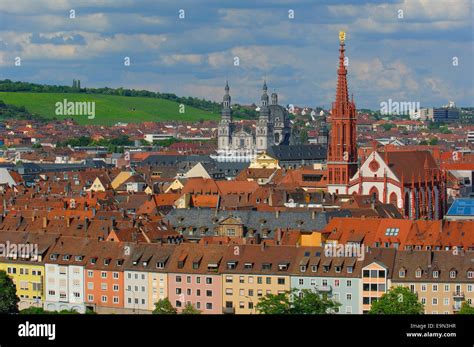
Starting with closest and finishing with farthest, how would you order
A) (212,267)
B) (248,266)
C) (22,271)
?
(248,266) < (212,267) < (22,271)

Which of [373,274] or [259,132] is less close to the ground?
[259,132]

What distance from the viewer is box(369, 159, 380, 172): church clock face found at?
89.3m

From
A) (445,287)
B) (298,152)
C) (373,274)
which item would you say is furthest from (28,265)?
(298,152)

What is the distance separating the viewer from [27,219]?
225 feet

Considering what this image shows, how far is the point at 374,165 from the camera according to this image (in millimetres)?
89500

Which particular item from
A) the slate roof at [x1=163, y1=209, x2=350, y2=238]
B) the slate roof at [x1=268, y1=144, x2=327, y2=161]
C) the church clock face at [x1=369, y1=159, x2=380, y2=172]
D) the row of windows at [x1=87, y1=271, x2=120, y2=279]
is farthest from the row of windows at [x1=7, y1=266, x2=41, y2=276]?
the slate roof at [x1=268, y1=144, x2=327, y2=161]

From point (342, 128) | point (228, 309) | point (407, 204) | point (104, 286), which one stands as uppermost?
point (342, 128)

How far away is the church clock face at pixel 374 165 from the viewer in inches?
3516

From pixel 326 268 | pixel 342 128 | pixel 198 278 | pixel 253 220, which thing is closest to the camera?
pixel 326 268

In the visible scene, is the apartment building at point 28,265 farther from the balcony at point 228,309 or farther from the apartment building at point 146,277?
the balcony at point 228,309

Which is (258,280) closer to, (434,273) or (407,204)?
(434,273)

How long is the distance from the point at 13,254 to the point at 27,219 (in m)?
8.93
